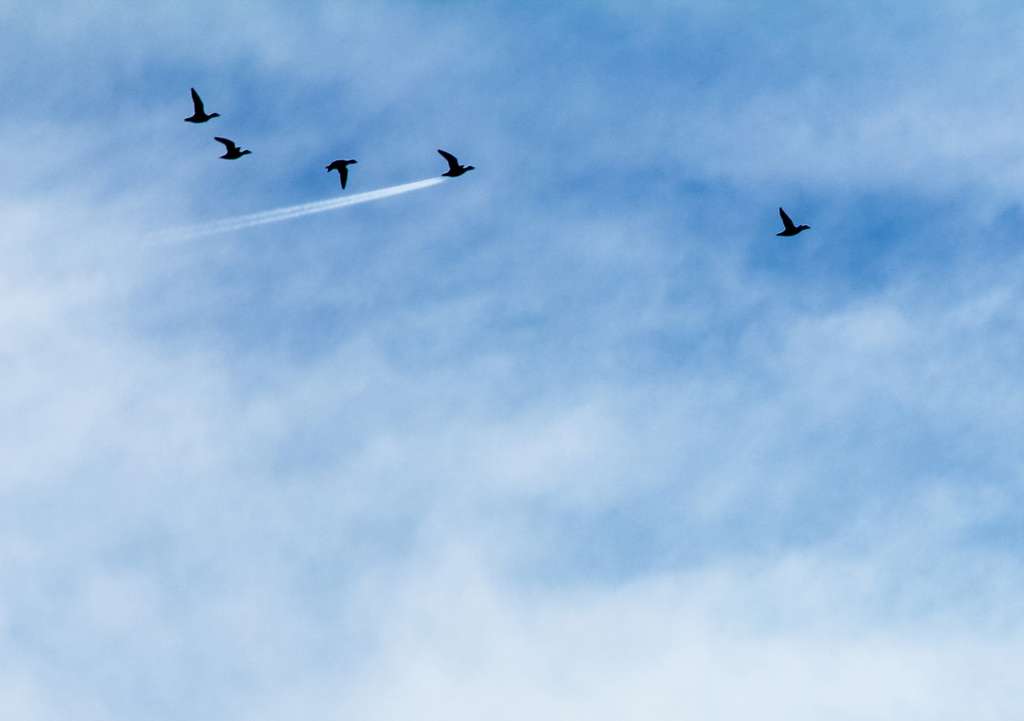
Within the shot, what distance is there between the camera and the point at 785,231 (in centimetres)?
18275

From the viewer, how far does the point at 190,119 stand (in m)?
169

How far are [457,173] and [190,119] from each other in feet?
97.8

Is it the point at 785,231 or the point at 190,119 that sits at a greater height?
the point at 190,119

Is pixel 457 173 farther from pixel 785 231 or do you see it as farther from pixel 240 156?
pixel 785 231

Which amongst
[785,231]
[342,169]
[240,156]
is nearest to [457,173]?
[342,169]

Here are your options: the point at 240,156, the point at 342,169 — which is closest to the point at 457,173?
the point at 342,169

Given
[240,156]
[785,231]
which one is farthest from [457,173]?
[785,231]

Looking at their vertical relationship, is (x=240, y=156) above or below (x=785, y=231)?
above

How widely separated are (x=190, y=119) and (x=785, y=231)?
67670 millimetres

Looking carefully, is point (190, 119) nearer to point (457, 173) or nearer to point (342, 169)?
point (342, 169)

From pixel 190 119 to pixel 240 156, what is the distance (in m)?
7.73

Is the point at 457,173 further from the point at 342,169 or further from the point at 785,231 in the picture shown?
the point at 785,231

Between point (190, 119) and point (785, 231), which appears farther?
point (785, 231)

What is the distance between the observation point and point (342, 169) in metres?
179
